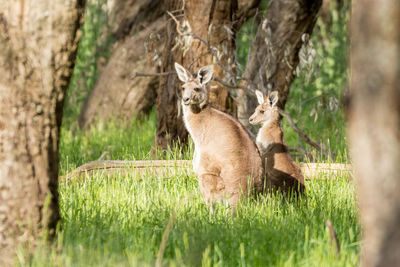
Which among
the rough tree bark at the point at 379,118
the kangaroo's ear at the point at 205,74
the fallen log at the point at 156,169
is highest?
the kangaroo's ear at the point at 205,74

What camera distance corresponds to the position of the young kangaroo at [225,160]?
204 inches

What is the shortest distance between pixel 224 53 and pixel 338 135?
7.69 feet

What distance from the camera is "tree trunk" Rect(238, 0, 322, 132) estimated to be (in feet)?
26.8

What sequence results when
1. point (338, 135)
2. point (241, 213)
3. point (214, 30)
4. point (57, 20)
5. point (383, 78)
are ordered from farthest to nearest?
point (338, 135)
point (214, 30)
point (241, 213)
point (57, 20)
point (383, 78)

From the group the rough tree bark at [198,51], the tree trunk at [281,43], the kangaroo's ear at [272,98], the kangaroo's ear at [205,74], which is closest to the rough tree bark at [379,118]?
the kangaroo's ear at [205,74]

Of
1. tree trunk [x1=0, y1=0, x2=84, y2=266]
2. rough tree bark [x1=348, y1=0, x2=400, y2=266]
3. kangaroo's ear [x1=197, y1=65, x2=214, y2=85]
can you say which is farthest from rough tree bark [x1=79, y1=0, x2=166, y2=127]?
rough tree bark [x1=348, y1=0, x2=400, y2=266]

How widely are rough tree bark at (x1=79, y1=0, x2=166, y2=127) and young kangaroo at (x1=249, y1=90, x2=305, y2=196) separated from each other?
13.2 ft

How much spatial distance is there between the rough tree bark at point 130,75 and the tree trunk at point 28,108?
6.75m

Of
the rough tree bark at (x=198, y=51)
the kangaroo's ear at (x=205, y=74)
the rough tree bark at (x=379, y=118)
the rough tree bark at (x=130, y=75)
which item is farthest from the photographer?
the rough tree bark at (x=130, y=75)

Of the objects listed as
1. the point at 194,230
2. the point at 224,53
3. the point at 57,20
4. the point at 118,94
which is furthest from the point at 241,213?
the point at 118,94

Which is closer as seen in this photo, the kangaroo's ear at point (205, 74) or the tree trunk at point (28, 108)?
the tree trunk at point (28, 108)

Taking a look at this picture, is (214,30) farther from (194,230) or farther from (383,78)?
(383,78)

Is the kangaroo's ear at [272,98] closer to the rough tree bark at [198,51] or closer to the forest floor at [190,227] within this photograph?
the rough tree bark at [198,51]

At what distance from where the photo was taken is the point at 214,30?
7461 mm
